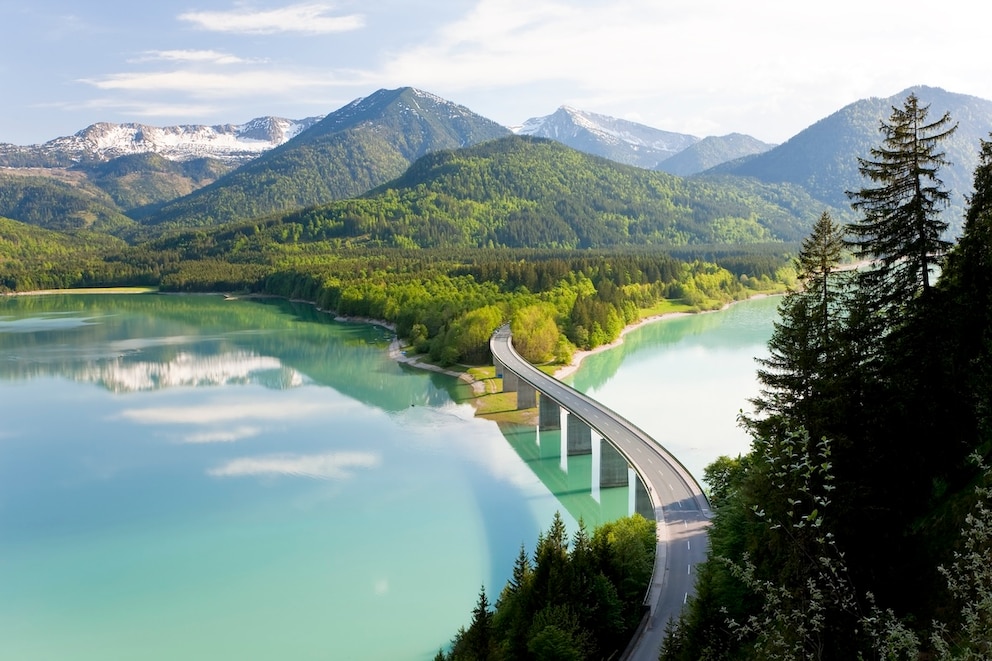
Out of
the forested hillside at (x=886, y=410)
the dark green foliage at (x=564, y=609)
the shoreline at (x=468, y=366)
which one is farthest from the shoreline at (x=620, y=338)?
the forested hillside at (x=886, y=410)

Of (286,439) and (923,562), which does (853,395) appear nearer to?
(923,562)

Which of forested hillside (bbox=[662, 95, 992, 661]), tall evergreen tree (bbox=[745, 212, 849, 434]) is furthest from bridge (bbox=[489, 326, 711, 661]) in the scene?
tall evergreen tree (bbox=[745, 212, 849, 434])

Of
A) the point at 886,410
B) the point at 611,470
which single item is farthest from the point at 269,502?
the point at 886,410

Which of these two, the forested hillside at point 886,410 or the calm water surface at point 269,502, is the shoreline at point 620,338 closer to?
the calm water surface at point 269,502

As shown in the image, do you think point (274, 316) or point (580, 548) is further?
point (274, 316)

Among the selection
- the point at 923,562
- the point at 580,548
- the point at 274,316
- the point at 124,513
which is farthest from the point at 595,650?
the point at 274,316

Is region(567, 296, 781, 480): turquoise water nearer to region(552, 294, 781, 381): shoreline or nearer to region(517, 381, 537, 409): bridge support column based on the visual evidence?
region(552, 294, 781, 381): shoreline
